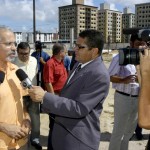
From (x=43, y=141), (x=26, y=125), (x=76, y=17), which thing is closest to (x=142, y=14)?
(x=76, y=17)

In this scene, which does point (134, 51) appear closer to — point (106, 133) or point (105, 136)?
point (105, 136)

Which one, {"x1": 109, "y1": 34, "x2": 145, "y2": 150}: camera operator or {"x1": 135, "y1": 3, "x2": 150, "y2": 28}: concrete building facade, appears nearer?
{"x1": 109, "y1": 34, "x2": 145, "y2": 150}: camera operator

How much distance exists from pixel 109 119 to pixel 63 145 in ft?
15.2

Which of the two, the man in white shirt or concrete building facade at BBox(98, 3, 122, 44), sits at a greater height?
concrete building facade at BBox(98, 3, 122, 44)

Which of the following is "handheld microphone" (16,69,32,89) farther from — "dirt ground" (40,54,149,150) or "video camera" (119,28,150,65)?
"dirt ground" (40,54,149,150)

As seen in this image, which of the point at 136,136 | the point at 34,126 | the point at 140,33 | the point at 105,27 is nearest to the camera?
the point at 140,33

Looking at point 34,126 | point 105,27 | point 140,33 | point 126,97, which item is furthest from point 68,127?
point 105,27

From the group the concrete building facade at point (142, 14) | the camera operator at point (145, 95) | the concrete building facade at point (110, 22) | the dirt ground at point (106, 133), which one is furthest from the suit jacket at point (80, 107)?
the concrete building facade at point (110, 22)

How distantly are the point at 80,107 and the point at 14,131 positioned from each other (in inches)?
24.3

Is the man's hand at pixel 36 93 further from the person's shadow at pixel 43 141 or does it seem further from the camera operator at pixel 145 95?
the person's shadow at pixel 43 141

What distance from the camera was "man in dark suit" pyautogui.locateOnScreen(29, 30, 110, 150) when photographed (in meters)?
2.62

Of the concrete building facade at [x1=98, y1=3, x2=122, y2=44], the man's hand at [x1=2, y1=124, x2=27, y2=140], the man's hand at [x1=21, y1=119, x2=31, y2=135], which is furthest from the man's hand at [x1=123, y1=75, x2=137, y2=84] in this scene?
the concrete building facade at [x1=98, y1=3, x2=122, y2=44]

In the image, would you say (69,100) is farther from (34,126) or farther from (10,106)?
(34,126)

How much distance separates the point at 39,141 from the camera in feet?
18.8
